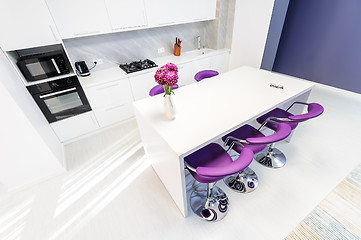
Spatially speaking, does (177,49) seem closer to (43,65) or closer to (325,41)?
(43,65)

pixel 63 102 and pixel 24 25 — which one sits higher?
pixel 24 25

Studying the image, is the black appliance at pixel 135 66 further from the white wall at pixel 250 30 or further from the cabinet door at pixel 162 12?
the white wall at pixel 250 30

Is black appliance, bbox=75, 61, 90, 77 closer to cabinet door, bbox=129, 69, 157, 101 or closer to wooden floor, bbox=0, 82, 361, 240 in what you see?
cabinet door, bbox=129, 69, 157, 101

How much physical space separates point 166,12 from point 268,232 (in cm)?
318

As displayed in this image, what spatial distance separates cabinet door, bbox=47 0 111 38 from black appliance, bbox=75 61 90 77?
44cm

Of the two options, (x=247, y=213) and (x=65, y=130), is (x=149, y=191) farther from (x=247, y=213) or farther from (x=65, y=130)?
(x=65, y=130)

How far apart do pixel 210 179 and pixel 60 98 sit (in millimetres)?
2199

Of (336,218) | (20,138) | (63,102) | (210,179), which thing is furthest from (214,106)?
(63,102)

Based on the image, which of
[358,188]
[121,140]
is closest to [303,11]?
[358,188]

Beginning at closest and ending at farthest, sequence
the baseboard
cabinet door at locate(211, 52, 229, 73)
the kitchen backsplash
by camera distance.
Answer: the baseboard < the kitchen backsplash < cabinet door at locate(211, 52, 229, 73)

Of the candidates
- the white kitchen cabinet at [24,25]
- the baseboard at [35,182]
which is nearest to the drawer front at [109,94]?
the white kitchen cabinet at [24,25]

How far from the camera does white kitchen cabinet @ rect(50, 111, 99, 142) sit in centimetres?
228

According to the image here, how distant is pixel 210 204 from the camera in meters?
1.53

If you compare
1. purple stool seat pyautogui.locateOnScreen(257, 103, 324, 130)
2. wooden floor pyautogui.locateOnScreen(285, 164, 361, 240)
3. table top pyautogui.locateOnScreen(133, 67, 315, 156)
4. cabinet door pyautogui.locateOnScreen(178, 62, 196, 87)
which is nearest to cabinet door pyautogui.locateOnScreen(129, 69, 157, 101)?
cabinet door pyautogui.locateOnScreen(178, 62, 196, 87)
